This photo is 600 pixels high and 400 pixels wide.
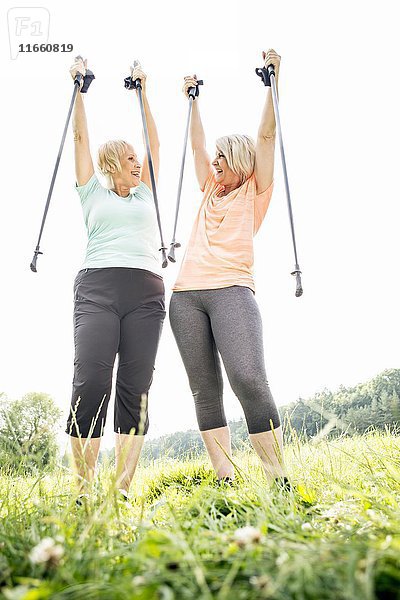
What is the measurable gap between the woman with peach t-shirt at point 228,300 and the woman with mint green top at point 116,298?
189 millimetres

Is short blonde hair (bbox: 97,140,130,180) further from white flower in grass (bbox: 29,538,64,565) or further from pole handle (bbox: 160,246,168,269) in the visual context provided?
white flower in grass (bbox: 29,538,64,565)

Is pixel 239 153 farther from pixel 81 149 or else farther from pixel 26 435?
pixel 26 435

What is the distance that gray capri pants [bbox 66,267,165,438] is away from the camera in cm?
238

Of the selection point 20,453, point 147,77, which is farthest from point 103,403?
point 147,77

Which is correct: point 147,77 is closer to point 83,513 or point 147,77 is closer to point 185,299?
point 185,299

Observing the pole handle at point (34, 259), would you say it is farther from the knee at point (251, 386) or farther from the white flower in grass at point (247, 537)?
the white flower in grass at point (247, 537)

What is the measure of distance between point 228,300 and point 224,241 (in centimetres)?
36

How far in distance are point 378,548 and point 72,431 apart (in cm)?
165

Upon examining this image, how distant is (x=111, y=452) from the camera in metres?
1.67

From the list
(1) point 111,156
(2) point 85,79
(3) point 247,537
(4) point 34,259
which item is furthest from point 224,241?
(3) point 247,537

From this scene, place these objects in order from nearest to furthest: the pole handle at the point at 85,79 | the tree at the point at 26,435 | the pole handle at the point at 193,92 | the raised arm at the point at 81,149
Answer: the tree at the point at 26,435 < the raised arm at the point at 81,149 < the pole handle at the point at 85,79 < the pole handle at the point at 193,92

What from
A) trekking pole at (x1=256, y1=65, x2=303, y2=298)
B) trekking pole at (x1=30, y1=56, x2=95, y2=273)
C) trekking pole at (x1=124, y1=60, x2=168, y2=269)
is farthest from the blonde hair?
Answer: trekking pole at (x1=30, y1=56, x2=95, y2=273)

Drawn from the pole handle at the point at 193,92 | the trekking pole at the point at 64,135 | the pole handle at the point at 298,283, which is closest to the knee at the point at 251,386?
the pole handle at the point at 298,283

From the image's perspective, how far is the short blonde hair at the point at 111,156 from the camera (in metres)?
3.02
